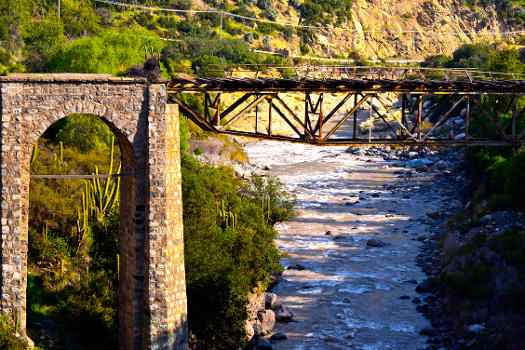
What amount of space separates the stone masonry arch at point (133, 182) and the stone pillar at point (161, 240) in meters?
0.03

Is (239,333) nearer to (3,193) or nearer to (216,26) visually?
(3,193)

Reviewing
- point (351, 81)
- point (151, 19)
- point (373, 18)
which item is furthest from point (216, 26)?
point (351, 81)

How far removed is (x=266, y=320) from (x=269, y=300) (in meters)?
1.81

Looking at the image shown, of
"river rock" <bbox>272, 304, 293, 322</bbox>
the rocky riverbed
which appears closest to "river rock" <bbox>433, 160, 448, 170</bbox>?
the rocky riverbed

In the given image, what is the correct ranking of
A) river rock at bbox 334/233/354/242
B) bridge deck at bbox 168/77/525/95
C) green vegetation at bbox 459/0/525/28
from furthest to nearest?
green vegetation at bbox 459/0/525/28, river rock at bbox 334/233/354/242, bridge deck at bbox 168/77/525/95

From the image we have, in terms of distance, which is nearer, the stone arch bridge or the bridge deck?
the stone arch bridge

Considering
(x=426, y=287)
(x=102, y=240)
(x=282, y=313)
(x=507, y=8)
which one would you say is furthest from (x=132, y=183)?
(x=507, y=8)

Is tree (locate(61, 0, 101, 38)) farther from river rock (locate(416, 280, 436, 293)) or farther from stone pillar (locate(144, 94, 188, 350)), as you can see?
stone pillar (locate(144, 94, 188, 350))

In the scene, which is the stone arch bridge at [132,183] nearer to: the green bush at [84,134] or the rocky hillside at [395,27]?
the green bush at [84,134]

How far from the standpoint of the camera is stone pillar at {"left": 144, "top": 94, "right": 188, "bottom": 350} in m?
18.3

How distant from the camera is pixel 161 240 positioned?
18.4 meters

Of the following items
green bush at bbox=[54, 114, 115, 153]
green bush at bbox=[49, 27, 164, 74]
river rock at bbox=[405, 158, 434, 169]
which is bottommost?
river rock at bbox=[405, 158, 434, 169]

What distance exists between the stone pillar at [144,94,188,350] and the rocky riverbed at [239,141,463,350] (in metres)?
5.71

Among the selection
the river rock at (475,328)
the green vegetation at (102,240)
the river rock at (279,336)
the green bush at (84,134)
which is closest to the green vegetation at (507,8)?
the green vegetation at (102,240)
